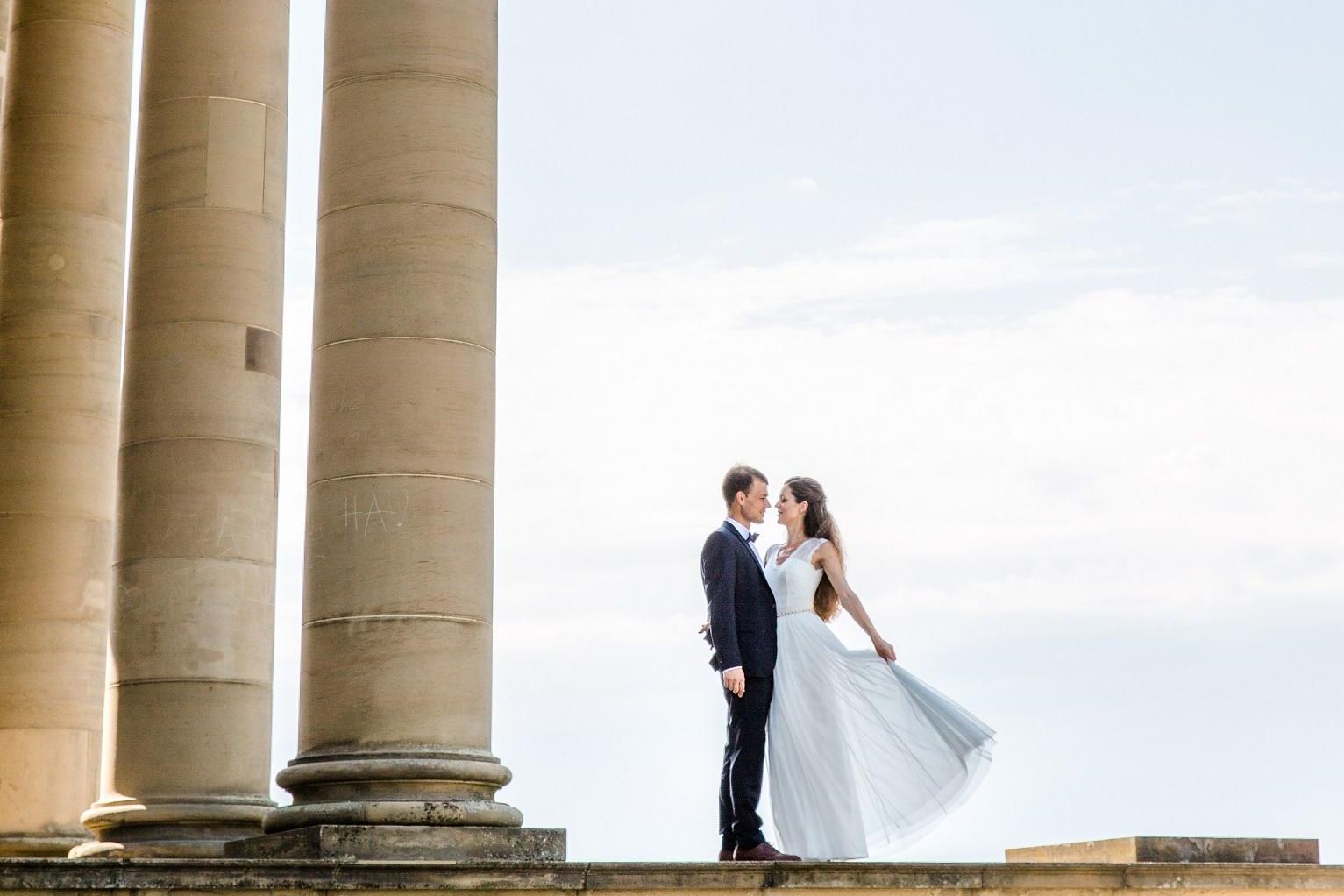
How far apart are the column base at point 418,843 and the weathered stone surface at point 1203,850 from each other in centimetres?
1156

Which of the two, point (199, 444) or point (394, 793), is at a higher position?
point (199, 444)

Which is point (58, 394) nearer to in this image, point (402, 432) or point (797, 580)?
point (402, 432)

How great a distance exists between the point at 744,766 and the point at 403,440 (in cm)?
1178

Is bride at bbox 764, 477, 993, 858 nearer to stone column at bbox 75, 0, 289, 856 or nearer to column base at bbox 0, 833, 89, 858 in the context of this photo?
stone column at bbox 75, 0, 289, 856

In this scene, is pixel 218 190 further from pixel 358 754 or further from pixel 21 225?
pixel 358 754

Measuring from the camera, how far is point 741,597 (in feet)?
164

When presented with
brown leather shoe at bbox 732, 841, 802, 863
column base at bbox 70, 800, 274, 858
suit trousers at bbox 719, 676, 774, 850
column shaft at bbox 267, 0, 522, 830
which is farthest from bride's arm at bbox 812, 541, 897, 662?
column base at bbox 70, 800, 274, 858

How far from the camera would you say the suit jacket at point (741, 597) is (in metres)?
49.6

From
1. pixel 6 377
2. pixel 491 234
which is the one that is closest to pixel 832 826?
pixel 491 234

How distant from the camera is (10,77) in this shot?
7625cm

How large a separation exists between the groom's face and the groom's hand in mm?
4315

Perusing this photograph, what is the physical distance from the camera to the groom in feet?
158

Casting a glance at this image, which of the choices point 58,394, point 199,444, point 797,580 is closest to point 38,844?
point 199,444

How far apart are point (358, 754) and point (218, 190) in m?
30.2
